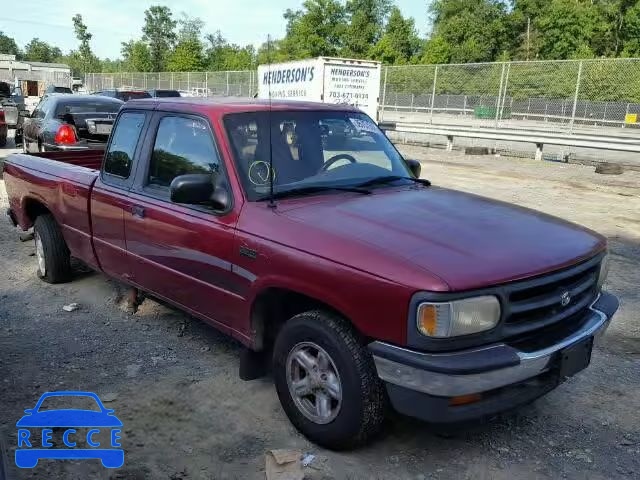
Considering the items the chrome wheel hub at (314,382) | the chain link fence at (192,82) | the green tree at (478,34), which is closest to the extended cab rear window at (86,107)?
the chrome wheel hub at (314,382)

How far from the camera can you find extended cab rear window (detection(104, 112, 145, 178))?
14.8 feet

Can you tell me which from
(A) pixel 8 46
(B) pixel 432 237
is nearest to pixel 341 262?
(B) pixel 432 237

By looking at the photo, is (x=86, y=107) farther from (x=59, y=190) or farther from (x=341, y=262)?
(x=341, y=262)

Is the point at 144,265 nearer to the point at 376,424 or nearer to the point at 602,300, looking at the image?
the point at 376,424

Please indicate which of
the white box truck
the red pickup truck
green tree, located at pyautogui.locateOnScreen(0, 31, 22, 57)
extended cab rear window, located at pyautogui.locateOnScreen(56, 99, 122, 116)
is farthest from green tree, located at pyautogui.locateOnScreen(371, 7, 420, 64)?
green tree, located at pyautogui.locateOnScreen(0, 31, 22, 57)

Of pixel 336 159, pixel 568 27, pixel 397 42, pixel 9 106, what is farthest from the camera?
pixel 397 42

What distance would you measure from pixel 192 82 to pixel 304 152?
36612 mm

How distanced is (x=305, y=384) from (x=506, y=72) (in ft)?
65.1

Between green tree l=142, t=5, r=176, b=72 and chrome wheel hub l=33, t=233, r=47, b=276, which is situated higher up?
green tree l=142, t=5, r=176, b=72

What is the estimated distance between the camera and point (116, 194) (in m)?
4.50

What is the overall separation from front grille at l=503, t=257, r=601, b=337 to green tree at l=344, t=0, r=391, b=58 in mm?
61857

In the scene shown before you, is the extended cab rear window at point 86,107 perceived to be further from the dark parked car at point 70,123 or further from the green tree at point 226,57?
the green tree at point 226,57

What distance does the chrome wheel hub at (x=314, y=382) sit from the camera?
121 inches

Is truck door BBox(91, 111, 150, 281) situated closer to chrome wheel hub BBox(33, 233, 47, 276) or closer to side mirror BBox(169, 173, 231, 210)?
side mirror BBox(169, 173, 231, 210)
